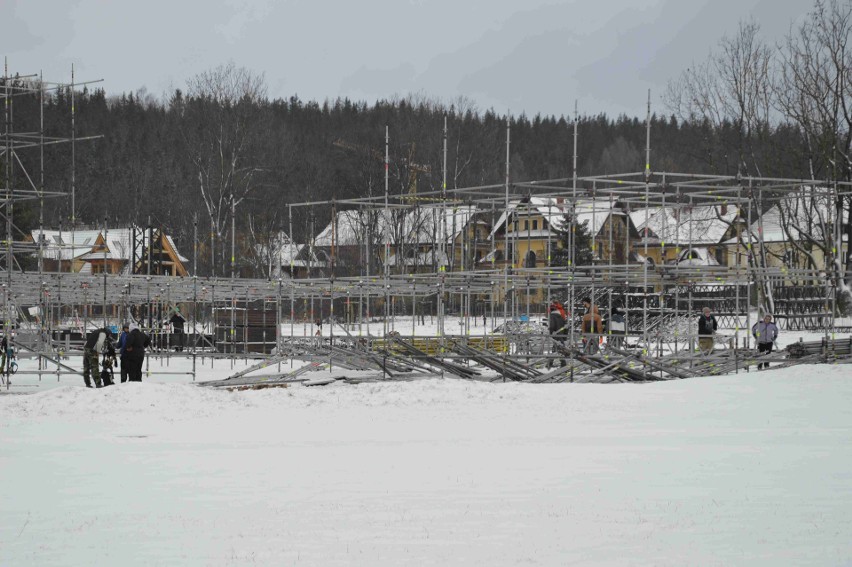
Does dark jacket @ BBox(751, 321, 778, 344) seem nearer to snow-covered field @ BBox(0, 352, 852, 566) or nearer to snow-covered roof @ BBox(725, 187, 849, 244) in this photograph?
snow-covered roof @ BBox(725, 187, 849, 244)

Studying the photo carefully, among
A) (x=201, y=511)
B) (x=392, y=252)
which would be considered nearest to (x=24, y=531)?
(x=201, y=511)

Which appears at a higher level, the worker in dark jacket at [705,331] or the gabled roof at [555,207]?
the gabled roof at [555,207]

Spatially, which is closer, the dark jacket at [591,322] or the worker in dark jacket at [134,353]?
the worker in dark jacket at [134,353]

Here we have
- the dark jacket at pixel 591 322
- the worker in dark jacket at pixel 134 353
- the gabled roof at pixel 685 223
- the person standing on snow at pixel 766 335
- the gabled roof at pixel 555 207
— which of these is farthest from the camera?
the gabled roof at pixel 685 223

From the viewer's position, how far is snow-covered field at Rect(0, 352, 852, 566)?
29.1ft

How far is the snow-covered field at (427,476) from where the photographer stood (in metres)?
8.88

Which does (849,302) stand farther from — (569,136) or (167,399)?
(569,136)

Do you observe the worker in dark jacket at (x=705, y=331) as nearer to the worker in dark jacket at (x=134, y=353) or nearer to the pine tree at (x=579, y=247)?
the worker in dark jacket at (x=134, y=353)

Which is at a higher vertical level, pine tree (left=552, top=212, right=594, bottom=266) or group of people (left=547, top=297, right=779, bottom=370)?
pine tree (left=552, top=212, right=594, bottom=266)

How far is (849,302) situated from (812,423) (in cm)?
2682

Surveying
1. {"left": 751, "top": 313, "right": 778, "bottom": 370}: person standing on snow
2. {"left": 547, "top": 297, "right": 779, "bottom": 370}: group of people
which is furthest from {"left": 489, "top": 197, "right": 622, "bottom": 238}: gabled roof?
{"left": 751, "top": 313, "right": 778, "bottom": 370}: person standing on snow

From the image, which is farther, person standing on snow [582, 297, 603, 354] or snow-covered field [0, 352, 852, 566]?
person standing on snow [582, 297, 603, 354]

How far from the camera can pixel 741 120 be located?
4325 centimetres

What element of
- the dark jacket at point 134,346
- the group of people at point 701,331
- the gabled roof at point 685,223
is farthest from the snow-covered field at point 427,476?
the gabled roof at point 685,223
